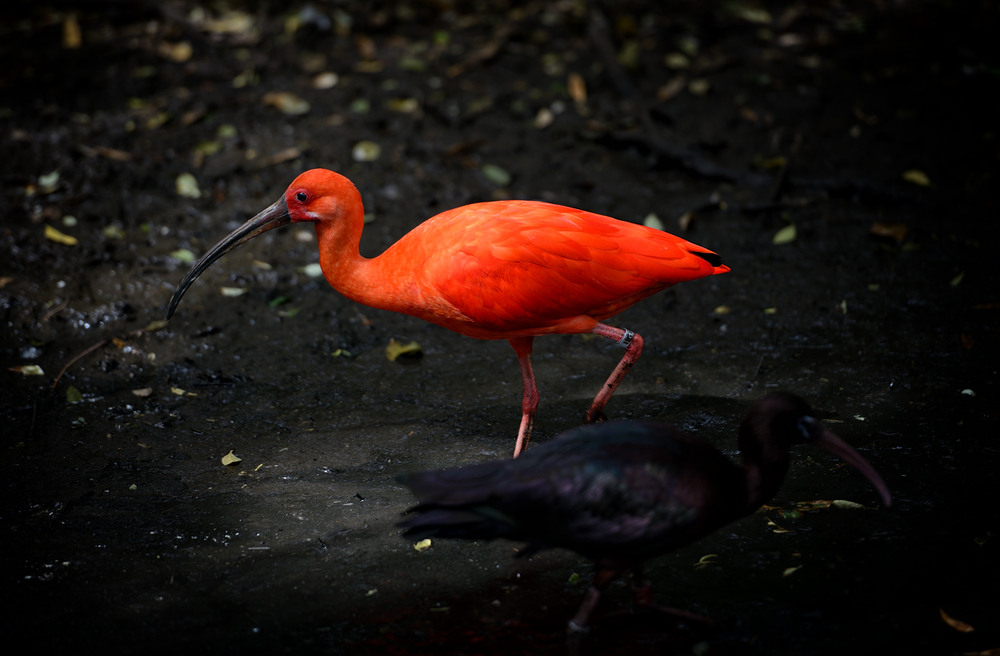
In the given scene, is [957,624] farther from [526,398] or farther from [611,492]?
[526,398]

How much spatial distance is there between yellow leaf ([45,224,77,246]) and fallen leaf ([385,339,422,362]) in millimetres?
2638

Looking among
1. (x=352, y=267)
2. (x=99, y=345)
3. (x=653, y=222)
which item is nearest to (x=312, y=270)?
(x=99, y=345)

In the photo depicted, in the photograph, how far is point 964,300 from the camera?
17.9 ft

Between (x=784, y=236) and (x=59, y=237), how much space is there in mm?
5307

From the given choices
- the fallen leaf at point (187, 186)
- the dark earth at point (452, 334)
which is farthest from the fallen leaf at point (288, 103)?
the fallen leaf at point (187, 186)

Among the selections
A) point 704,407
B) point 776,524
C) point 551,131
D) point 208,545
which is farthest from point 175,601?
point 551,131

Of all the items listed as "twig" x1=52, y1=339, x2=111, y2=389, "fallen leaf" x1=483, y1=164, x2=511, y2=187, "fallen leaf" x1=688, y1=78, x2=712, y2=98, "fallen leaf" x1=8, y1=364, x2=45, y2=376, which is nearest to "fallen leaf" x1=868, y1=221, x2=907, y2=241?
"fallen leaf" x1=688, y1=78, x2=712, y2=98

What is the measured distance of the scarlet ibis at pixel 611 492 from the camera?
2998mm

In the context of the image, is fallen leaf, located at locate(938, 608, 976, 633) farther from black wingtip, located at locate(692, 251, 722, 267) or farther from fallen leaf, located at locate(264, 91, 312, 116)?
fallen leaf, located at locate(264, 91, 312, 116)

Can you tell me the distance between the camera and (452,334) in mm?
5688

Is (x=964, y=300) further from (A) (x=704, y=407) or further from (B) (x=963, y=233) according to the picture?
(A) (x=704, y=407)

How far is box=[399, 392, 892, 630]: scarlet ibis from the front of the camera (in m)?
3.00

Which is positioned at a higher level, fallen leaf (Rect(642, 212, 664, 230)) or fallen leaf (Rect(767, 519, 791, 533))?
fallen leaf (Rect(642, 212, 664, 230))

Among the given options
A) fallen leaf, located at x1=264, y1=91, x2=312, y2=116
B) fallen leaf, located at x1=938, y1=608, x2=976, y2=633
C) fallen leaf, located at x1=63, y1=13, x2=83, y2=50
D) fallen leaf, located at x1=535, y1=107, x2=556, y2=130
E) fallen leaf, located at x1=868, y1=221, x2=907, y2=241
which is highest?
fallen leaf, located at x1=63, y1=13, x2=83, y2=50
